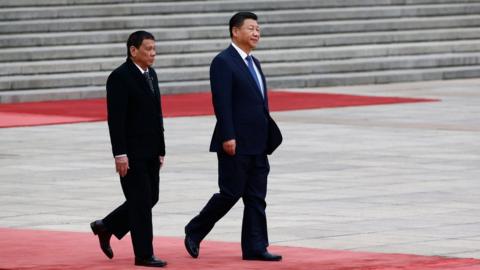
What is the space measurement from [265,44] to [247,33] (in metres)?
23.3

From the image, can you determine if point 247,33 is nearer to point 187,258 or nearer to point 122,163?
point 122,163

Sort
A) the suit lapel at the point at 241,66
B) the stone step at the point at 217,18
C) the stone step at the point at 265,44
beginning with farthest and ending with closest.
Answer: the stone step at the point at 217,18 < the stone step at the point at 265,44 < the suit lapel at the point at 241,66

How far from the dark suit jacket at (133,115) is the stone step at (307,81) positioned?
61.6ft

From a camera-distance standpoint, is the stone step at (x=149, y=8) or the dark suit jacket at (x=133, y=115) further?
the stone step at (x=149, y=8)

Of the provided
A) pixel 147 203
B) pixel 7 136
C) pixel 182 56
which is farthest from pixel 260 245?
pixel 182 56

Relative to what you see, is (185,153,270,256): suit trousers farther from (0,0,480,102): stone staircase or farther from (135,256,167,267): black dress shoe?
(0,0,480,102): stone staircase

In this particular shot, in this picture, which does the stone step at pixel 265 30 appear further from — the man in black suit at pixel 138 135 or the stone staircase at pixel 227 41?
the man in black suit at pixel 138 135

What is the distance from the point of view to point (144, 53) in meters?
11.1

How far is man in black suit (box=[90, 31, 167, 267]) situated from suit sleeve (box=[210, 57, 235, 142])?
41 cm

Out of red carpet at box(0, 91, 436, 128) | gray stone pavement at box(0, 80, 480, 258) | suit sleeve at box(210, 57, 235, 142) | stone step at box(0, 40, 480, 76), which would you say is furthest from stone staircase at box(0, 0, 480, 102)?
suit sleeve at box(210, 57, 235, 142)

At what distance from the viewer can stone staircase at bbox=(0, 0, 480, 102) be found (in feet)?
103

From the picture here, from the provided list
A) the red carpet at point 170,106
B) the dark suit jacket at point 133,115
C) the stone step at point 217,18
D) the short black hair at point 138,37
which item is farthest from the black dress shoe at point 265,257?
the stone step at point 217,18

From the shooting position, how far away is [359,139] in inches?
854

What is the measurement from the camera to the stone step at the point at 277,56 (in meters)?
31.1
